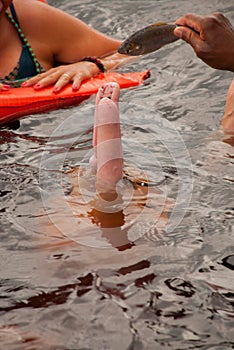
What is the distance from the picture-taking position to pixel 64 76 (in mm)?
4391

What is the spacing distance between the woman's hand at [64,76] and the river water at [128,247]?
0.20 meters

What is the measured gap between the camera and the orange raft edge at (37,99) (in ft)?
13.7

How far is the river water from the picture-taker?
2236 mm

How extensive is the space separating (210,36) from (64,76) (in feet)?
4.76

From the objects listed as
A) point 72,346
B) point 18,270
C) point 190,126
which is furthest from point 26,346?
point 190,126

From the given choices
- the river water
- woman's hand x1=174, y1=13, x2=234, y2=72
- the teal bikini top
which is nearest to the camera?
the river water

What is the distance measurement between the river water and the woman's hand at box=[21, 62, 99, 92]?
0.65ft

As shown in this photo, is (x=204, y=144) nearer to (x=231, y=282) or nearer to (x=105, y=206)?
(x=105, y=206)

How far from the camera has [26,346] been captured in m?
2.16

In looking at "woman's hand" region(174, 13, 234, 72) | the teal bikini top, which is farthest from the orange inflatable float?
"woman's hand" region(174, 13, 234, 72)

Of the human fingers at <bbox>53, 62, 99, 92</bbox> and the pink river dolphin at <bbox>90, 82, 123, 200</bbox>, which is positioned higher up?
the human fingers at <bbox>53, 62, 99, 92</bbox>

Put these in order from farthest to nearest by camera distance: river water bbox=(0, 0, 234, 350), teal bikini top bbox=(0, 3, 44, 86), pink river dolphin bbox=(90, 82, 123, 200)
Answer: teal bikini top bbox=(0, 3, 44, 86) → pink river dolphin bbox=(90, 82, 123, 200) → river water bbox=(0, 0, 234, 350)

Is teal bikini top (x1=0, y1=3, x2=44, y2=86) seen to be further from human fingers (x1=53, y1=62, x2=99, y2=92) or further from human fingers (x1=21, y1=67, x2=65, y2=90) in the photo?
human fingers (x1=53, y1=62, x2=99, y2=92)

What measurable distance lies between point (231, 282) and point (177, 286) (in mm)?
178
